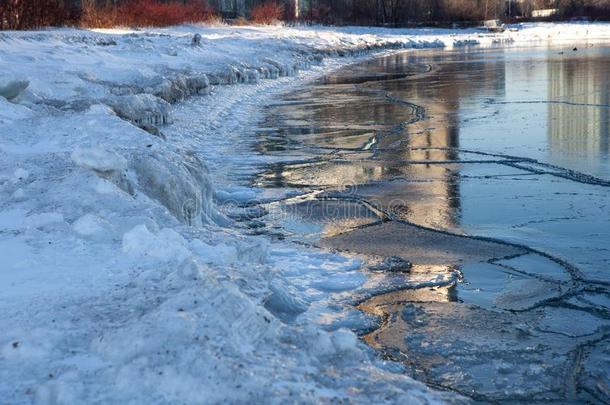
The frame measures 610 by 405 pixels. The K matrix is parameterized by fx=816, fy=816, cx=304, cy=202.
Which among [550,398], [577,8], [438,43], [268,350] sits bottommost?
[550,398]

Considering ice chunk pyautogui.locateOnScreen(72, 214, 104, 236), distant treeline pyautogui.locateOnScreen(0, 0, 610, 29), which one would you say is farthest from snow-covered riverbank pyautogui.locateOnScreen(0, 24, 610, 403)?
distant treeline pyautogui.locateOnScreen(0, 0, 610, 29)

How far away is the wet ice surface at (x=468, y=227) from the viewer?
3344 mm

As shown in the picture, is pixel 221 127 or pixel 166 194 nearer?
pixel 166 194

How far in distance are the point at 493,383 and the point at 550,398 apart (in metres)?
0.22

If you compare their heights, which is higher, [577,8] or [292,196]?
[577,8]

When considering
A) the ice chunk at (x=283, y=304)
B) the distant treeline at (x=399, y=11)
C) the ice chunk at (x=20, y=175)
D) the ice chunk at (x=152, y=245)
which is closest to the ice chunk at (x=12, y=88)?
the ice chunk at (x=20, y=175)

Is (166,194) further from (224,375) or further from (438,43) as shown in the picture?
(438,43)

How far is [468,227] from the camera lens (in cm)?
523

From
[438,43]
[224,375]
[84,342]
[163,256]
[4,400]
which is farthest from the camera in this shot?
[438,43]

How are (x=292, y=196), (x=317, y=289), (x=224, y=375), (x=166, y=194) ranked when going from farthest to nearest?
(x=292, y=196) → (x=166, y=194) → (x=317, y=289) → (x=224, y=375)

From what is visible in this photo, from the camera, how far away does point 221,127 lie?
1078 cm

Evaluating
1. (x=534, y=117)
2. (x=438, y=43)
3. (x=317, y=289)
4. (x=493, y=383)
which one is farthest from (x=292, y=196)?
(x=438, y=43)

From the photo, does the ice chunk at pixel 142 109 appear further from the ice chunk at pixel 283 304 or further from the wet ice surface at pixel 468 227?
the ice chunk at pixel 283 304

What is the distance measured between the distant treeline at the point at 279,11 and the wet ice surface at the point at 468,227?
13.1m
